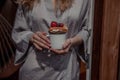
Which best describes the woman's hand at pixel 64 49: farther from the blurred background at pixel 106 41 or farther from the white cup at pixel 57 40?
the blurred background at pixel 106 41

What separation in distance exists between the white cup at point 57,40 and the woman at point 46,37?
0.07 ft

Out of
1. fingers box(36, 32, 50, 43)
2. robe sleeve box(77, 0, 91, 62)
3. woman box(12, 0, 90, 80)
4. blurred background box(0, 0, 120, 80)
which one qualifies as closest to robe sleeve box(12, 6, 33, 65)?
woman box(12, 0, 90, 80)

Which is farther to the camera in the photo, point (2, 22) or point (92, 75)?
point (2, 22)

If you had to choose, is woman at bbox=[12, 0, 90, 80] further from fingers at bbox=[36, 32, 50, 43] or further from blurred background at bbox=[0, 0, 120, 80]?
blurred background at bbox=[0, 0, 120, 80]

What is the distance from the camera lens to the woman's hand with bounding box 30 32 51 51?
1.10 metres

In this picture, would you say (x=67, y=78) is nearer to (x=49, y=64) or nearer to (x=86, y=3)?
(x=49, y=64)

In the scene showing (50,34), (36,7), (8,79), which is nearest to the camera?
(50,34)

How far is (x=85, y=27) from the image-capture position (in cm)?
120

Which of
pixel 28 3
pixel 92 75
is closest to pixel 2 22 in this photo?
pixel 28 3

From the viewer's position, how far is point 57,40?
1046 mm

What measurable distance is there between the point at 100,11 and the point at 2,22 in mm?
999

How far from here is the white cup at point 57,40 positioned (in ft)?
3.44

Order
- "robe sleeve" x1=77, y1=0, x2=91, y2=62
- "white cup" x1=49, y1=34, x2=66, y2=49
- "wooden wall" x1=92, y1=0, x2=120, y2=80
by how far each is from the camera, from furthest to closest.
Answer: "robe sleeve" x1=77, y1=0, x2=91, y2=62
"white cup" x1=49, y1=34, x2=66, y2=49
"wooden wall" x1=92, y1=0, x2=120, y2=80

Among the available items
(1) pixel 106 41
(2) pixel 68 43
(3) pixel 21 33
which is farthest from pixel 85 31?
(1) pixel 106 41
